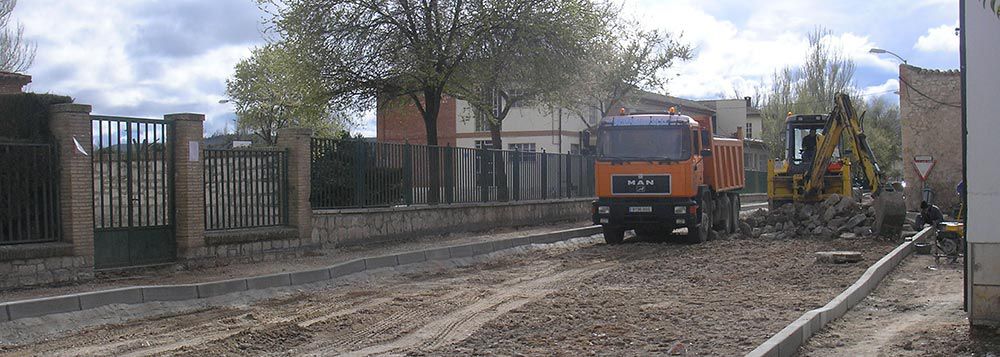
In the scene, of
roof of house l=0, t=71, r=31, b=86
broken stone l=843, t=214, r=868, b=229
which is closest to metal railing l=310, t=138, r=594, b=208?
broken stone l=843, t=214, r=868, b=229

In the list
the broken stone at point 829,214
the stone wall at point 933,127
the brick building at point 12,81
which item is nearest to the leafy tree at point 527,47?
the broken stone at point 829,214

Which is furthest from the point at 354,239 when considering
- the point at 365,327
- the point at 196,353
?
the point at 196,353

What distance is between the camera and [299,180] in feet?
52.2

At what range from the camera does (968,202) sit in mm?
7254

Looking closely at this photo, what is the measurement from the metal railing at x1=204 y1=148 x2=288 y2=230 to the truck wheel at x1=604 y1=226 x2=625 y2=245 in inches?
297

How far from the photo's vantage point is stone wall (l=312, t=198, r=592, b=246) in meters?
16.8

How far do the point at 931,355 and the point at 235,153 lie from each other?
35.7ft

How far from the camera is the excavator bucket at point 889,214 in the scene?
19.3 m

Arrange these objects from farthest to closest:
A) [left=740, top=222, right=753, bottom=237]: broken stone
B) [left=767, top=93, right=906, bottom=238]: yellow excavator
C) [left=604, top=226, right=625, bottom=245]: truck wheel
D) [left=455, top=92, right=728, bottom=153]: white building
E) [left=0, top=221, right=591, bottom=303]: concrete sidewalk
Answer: [left=455, top=92, right=728, bottom=153]: white building → [left=740, top=222, right=753, bottom=237]: broken stone → [left=604, top=226, right=625, bottom=245]: truck wheel → [left=767, top=93, right=906, bottom=238]: yellow excavator → [left=0, top=221, right=591, bottom=303]: concrete sidewalk

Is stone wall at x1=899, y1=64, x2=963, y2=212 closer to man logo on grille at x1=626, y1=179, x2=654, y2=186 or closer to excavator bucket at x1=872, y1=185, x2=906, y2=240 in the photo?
excavator bucket at x1=872, y1=185, x2=906, y2=240

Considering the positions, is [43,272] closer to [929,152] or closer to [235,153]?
[235,153]

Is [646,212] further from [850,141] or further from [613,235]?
[850,141]

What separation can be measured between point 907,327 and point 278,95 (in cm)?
2533

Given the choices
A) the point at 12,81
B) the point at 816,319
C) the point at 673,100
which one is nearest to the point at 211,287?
the point at 816,319
